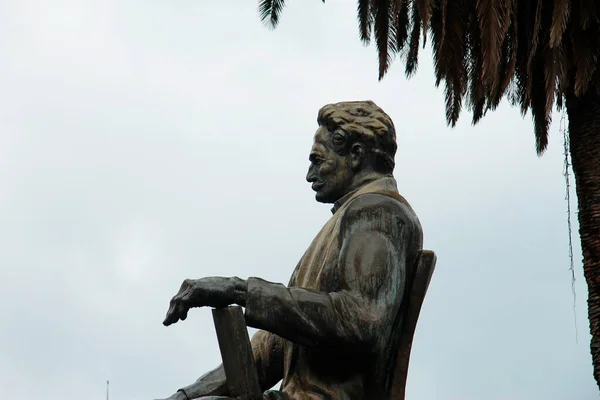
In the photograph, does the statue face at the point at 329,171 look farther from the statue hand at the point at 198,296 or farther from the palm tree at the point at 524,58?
the palm tree at the point at 524,58

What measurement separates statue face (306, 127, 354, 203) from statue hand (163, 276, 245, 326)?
1011 mm

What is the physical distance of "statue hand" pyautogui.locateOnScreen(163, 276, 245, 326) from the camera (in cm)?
798

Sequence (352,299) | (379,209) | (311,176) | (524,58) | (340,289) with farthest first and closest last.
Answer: (524,58), (311,176), (379,209), (340,289), (352,299)

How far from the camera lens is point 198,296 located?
799 centimetres

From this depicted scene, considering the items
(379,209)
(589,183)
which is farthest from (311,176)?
(589,183)

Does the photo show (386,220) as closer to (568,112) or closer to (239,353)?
(239,353)

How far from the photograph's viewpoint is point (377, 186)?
8742 mm

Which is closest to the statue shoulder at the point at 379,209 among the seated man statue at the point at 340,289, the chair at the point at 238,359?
the seated man statue at the point at 340,289

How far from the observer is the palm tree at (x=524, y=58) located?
16609 millimetres

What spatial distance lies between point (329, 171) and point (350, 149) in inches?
6.0

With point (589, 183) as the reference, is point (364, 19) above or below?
above

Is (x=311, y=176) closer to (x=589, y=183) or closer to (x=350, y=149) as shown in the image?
(x=350, y=149)

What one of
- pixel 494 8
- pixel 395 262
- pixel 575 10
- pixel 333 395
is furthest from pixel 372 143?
pixel 575 10

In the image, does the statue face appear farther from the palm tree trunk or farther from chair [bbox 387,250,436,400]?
the palm tree trunk
